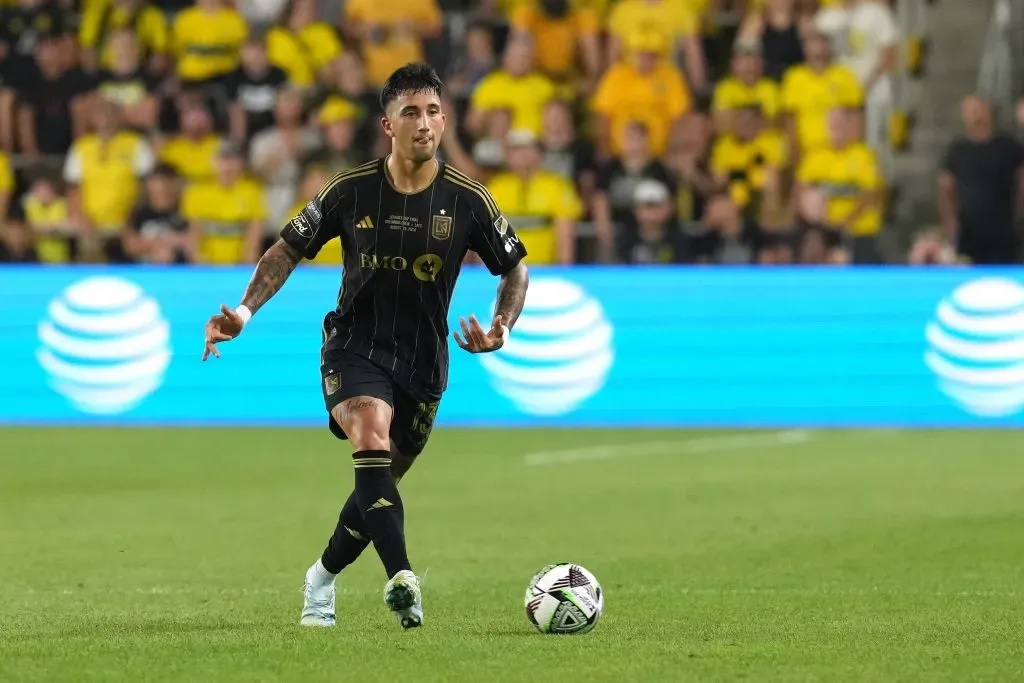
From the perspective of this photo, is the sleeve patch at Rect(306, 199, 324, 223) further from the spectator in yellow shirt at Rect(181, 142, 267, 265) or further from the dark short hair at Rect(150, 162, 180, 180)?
the dark short hair at Rect(150, 162, 180, 180)

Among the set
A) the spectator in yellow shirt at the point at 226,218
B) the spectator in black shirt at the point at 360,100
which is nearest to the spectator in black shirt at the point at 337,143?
the spectator in black shirt at the point at 360,100

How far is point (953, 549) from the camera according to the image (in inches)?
381

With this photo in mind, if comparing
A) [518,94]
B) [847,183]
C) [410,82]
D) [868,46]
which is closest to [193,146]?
[518,94]

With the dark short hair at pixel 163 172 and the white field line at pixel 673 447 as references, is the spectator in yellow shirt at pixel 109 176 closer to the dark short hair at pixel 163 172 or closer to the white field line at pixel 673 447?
the dark short hair at pixel 163 172

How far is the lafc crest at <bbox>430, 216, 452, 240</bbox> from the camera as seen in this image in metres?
7.29

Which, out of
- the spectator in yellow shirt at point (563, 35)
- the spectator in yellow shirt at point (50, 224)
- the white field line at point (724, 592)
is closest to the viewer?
the white field line at point (724, 592)

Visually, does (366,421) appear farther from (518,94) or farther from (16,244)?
(16,244)

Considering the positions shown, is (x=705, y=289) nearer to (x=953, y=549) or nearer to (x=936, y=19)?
(x=936, y=19)

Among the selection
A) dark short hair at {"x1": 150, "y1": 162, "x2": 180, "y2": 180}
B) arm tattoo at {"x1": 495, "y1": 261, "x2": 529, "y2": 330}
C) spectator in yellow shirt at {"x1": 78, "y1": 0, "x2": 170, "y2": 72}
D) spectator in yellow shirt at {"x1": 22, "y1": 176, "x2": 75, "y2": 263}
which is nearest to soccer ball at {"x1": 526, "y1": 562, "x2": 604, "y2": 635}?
arm tattoo at {"x1": 495, "y1": 261, "x2": 529, "y2": 330}

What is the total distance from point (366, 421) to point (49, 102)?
14.4 m

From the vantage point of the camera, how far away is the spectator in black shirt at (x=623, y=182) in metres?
18.6

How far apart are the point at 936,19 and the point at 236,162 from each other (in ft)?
25.8

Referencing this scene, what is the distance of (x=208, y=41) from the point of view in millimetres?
20375

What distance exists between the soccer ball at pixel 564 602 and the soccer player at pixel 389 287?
63 centimetres
